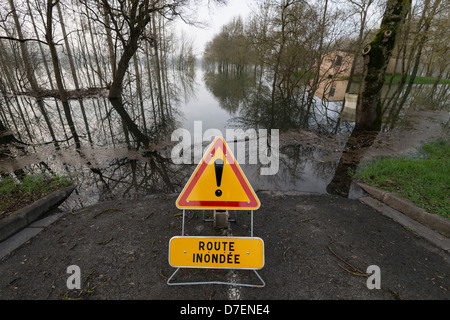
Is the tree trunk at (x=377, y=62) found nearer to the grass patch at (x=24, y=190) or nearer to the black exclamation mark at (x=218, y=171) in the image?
the black exclamation mark at (x=218, y=171)

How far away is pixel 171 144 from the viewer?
7891mm

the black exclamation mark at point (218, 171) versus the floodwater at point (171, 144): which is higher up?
→ the black exclamation mark at point (218, 171)

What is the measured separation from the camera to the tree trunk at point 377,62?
22.7 ft

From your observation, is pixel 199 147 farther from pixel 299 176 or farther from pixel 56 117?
pixel 56 117

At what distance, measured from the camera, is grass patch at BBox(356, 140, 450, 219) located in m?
3.81

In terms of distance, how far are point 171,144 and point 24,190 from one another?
4.40m

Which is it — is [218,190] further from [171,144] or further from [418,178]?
[171,144]

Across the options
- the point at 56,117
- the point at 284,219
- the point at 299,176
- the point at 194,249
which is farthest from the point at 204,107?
the point at 194,249

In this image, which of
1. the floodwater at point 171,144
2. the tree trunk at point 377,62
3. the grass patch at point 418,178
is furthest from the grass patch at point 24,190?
the tree trunk at point 377,62

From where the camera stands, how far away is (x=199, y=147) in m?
7.67

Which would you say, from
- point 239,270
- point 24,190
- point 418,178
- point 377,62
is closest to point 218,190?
point 239,270

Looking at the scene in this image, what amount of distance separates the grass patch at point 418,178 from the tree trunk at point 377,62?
2.55 m

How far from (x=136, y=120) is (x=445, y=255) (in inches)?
477
